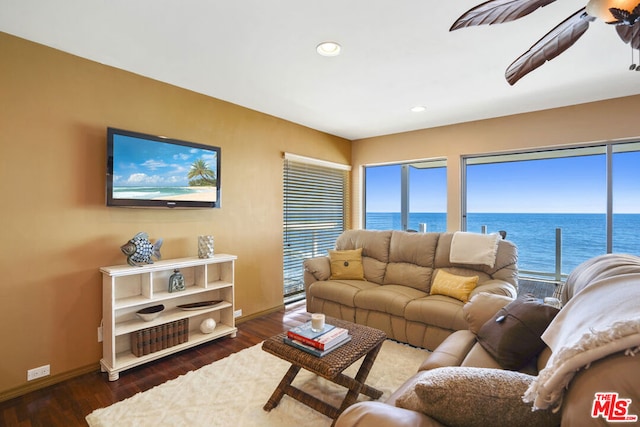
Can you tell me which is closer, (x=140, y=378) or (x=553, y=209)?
(x=140, y=378)

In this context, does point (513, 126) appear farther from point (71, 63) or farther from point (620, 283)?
point (71, 63)

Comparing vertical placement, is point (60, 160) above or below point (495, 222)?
above

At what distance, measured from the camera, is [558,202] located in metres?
3.95

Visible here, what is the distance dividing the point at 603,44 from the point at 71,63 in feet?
13.7

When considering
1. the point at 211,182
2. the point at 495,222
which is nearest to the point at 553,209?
the point at 495,222

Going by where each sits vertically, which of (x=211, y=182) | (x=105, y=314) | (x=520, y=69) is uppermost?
(x=520, y=69)

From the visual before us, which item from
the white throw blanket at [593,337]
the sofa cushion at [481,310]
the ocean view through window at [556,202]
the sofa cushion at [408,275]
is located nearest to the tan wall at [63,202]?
the sofa cushion at [408,275]

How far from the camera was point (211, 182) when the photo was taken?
328 cm

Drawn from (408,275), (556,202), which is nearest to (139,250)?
(408,275)

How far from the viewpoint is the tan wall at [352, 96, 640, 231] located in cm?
334

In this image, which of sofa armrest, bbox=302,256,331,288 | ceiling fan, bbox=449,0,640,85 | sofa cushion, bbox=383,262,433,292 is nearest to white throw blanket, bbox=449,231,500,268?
sofa cushion, bbox=383,262,433,292

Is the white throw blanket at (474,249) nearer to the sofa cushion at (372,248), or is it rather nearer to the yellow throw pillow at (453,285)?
the yellow throw pillow at (453,285)

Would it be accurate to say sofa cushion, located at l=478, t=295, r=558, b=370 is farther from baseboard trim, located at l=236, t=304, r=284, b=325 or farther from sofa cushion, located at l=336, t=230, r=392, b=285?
baseboard trim, located at l=236, t=304, r=284, b=325

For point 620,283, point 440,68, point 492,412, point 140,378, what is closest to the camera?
point 492,412
